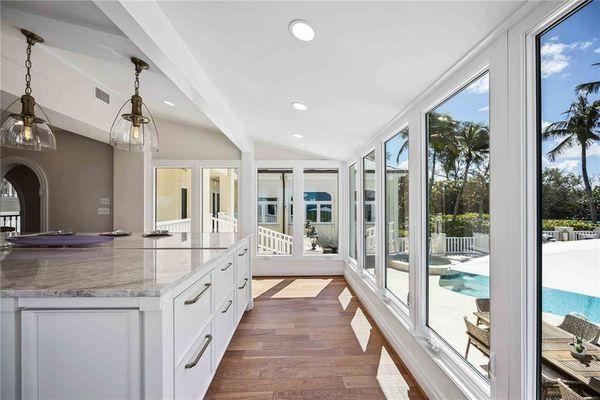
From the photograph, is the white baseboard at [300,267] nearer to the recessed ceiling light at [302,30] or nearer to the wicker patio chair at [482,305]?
the wicker patio chair at [482,305]

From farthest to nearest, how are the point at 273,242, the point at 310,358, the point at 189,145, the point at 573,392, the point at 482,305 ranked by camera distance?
the point at 273,242 < the point at 189,145 < the point at 310,358 < the point at 482,305 < the point at 573,392

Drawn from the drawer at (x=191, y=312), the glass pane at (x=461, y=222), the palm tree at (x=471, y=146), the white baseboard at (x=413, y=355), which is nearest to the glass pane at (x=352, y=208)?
the white baseboard at (x=413, y=355)

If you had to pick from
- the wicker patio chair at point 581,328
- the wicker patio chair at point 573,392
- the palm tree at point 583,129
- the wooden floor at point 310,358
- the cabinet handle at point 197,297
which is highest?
the palm tree at point 583,129

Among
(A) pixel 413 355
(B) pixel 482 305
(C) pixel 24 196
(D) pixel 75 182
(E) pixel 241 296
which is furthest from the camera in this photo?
(C) pixel 24 196

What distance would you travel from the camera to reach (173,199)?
5.59 metres

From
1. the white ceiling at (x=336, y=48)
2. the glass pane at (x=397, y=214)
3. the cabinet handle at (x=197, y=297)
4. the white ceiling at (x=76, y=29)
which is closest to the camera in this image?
the white ceiling at (x=336, y=48)

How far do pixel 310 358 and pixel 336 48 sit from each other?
92.7 inches

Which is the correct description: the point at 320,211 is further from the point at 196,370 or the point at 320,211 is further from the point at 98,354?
the point at 98,354

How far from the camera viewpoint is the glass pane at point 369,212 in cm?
395

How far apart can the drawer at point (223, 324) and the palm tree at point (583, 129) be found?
207 cm

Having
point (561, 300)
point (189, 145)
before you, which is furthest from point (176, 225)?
point (561, 300)

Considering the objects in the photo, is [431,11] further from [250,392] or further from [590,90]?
[250,392]

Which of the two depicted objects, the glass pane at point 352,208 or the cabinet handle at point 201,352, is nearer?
the cabinet handle at point 201,352

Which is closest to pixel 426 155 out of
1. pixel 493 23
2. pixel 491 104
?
pixel 491 104
